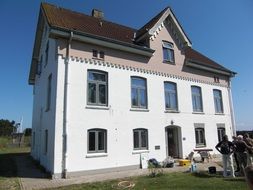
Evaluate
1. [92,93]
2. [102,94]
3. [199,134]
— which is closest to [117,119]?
[102,94]

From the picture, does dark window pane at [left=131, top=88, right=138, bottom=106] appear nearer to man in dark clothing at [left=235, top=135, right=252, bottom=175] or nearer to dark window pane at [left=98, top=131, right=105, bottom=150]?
dark window pane at [left=98, top=131, right=105, bottom=150]

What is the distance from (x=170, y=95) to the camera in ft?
62.9

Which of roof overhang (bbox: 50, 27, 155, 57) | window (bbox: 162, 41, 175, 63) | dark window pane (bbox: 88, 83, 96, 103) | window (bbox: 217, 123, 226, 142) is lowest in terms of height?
window (bbox: 217, 123, 226, 142)

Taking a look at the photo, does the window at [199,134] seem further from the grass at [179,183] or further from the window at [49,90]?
the window at [49,90]

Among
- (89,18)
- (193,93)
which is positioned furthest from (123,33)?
(193,93)

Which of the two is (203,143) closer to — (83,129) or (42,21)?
(83,129)

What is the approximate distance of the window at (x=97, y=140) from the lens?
14211 mm

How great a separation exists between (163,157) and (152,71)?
20.6 ft

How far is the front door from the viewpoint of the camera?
18995 millimetres

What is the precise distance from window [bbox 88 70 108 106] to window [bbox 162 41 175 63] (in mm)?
6112

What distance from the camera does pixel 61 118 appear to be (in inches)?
529

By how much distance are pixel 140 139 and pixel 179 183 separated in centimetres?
599

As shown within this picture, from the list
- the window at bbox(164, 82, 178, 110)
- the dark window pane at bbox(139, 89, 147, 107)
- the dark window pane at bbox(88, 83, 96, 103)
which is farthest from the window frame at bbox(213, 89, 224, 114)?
the dark window pane at bbox(88, 83, 96, 103)

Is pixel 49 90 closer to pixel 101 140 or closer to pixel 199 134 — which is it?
pixel 101 140
